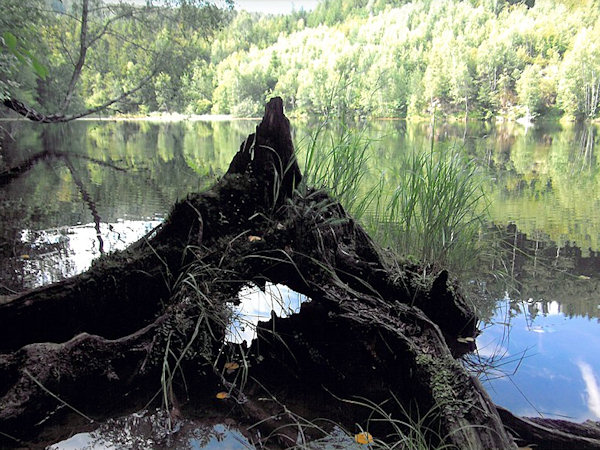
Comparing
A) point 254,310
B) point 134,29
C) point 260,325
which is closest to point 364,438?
point 260,325

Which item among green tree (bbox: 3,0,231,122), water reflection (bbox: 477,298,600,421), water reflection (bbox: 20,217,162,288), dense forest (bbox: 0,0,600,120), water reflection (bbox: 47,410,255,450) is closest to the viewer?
water reflection (bbox: 47,410,255,450)

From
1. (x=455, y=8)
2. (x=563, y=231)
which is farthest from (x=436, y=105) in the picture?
(x=563, y=231)

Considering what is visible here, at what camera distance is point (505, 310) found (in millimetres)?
3109

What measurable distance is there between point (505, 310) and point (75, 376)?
2698 mm

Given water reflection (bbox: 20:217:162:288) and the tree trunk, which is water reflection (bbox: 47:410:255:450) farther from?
water reflection (bbox: 20:217:162:288)

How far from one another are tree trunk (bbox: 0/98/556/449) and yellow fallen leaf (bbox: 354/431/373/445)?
12 cm

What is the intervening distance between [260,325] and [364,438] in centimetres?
105

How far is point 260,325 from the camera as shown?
2.63 m

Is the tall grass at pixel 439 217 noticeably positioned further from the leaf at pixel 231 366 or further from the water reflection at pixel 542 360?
the leaf at pixel 231 366

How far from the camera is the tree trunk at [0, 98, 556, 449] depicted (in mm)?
1722

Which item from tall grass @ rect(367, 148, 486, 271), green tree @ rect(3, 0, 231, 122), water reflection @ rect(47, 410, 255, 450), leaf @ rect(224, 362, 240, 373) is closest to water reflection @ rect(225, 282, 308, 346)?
leaf @ rect(224, 362, 240, 373)

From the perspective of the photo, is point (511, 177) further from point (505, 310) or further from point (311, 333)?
point (311, 333)

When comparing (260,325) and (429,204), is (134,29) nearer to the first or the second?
(429,204)

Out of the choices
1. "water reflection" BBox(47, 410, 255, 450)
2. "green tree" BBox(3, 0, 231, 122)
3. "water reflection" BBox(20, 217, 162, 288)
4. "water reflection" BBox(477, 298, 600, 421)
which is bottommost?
"water reflection" BBox(477, 298, 600, 421)
